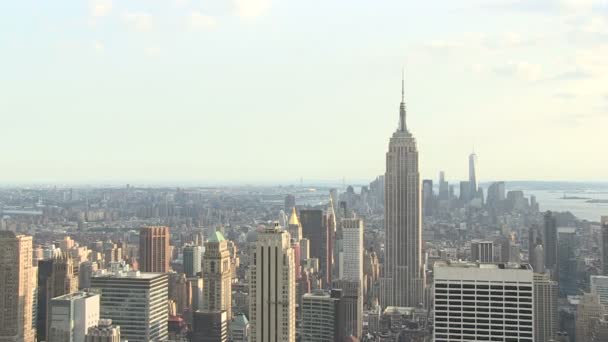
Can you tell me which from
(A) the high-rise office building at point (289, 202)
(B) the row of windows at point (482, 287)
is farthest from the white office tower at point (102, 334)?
(B) the row of windows at point (482, 287)

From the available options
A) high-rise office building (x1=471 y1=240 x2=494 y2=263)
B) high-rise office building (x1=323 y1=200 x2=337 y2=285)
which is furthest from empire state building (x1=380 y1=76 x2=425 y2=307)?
high-rise office building (x1=471 y1=240 x2=494 y2=263)

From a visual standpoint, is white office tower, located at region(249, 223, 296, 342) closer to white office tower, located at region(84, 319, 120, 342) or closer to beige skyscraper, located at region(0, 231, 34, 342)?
white office tower, located at region(84, 319, 120, 342)

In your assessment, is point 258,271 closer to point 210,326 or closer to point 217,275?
point 210,326

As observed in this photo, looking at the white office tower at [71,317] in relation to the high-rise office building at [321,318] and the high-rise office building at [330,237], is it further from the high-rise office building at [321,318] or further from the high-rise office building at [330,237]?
the high-rise office building at [330,237]

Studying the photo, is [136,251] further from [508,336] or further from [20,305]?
[508,336]

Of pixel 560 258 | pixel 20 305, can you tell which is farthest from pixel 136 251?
pixel 560 258

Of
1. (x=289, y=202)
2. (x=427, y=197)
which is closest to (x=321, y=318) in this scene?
(x=289, y=202)
